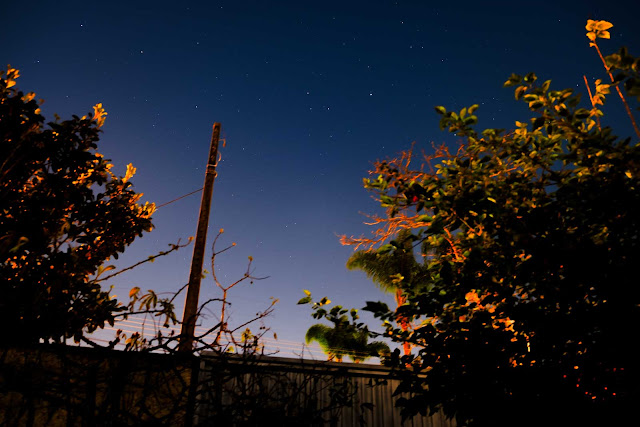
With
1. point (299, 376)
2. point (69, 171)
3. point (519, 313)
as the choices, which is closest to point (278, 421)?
point (519, 313)

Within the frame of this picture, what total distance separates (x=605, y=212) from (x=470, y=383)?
1672 millimetres

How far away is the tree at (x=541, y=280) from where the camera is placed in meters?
2.60

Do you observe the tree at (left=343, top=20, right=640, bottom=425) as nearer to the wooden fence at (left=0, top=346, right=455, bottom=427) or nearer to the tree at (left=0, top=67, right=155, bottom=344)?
the wooden fence at (left=0, top=346, right=455, bottom=427)

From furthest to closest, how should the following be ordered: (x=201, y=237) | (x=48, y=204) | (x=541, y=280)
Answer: (x=201, y=237) → (x=48, y=204) → (x=541, y=280)

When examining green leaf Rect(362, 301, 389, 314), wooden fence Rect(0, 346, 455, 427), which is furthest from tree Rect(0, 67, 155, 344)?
green leaf Rect(362, 301, 389, 314)

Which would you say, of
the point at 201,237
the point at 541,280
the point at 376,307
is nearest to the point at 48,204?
the point at 201,237

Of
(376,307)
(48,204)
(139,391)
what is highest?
(48,204)

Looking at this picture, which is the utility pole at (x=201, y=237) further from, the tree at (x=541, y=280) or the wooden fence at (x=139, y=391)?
the tree at (x=541, y=280)

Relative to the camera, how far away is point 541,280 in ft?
9.58

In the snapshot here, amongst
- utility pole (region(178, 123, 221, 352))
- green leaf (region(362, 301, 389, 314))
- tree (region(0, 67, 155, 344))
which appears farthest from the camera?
utility pole (region(178, 123, 221, 352))

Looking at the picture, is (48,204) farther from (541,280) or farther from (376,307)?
(541,280)

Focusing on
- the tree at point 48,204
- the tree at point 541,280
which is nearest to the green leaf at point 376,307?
the tree at point 541,280

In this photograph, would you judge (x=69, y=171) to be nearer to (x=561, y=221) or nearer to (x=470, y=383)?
(x=470, y=383)

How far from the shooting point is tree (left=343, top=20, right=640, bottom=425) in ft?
8.54
